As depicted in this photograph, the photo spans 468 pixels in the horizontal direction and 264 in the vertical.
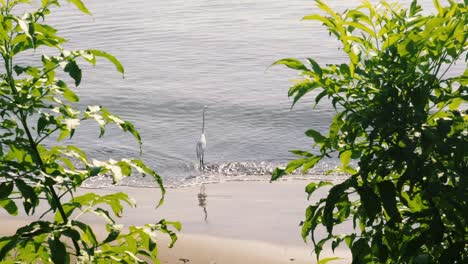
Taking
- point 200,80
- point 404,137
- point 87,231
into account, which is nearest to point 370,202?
point 404,137

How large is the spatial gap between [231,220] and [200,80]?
3.82m

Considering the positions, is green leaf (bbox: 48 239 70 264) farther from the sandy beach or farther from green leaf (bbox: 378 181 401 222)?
the sandy beach

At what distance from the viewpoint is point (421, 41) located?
2.39 m

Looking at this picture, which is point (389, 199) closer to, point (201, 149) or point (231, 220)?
point (231, 220)

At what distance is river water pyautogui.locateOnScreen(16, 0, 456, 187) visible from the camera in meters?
8.10

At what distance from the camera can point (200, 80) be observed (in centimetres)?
1010

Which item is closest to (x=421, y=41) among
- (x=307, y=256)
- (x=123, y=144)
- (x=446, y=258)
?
(x=446, y=258)

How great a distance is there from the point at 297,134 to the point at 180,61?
110 inches

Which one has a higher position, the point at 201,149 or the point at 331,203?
the point at 331,203

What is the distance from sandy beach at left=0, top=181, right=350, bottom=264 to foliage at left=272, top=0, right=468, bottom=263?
10.4 feet

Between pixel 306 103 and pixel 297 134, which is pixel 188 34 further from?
pixel 297 134

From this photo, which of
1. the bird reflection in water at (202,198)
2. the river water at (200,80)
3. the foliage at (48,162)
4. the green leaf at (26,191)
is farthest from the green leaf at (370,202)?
the river water at (200,80)

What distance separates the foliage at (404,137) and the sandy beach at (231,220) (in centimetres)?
317

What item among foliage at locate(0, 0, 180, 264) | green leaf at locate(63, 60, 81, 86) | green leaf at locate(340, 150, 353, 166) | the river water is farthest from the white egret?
green leaf at locate(63, 60, 81, 86)
